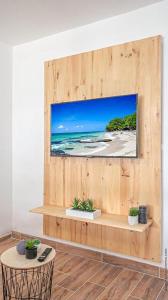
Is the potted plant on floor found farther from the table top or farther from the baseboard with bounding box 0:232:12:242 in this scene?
the baseboard with bounding box 0:232:12:242

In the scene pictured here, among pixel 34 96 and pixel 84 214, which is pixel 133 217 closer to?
pixel 84 214

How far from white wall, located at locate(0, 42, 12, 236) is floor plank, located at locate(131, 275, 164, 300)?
6.27 ft

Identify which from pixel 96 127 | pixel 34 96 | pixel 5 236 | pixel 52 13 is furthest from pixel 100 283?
pixel 52 13

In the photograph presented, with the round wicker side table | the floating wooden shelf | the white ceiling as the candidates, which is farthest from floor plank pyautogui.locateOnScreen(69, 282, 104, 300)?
the white ceiling

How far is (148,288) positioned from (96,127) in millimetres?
1555

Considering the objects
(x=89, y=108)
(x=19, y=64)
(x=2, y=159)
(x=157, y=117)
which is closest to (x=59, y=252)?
(x=2, y=159)

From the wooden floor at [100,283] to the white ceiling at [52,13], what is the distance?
2547 millimetres

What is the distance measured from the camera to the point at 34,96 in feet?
10.6

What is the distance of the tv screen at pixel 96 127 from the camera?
2.45m

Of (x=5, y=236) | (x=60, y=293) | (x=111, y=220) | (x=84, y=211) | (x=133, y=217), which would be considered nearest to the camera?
(x=60, y=293)

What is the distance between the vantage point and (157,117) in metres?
2.35

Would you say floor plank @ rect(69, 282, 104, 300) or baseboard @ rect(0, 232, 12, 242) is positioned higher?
baseboard @ rect(0, 232, 12, 242)

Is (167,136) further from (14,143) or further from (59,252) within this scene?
(14,143)

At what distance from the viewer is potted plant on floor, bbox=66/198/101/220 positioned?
2.45 meters
